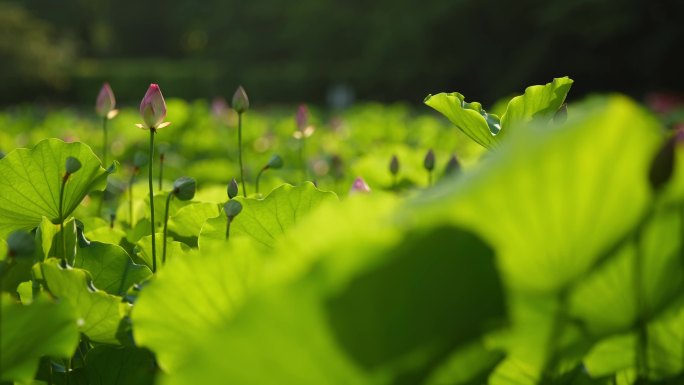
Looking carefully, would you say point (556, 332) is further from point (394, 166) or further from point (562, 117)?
point (394, 166)

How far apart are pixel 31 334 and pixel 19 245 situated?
118mm

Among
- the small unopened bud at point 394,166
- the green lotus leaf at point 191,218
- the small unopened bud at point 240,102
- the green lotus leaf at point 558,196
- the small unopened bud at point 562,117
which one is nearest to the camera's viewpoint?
the green lotus leaf at point 558,196

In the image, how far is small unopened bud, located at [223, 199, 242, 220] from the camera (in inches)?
29.0

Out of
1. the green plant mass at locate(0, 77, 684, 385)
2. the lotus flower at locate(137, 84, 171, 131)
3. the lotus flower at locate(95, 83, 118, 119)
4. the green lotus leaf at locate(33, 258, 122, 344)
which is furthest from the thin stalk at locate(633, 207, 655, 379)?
the lotus flower at locate(95, 83, 118, 119)

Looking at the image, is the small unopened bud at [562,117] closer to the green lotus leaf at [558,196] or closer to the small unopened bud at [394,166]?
the green lotus leaf at [558,196]

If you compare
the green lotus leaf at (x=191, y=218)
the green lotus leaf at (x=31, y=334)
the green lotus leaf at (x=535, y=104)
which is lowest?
the green lotus leaf at (x=191, y=218)

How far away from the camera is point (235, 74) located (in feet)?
80.9

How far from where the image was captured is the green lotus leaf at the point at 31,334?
481 mm

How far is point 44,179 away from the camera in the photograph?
0.85 m

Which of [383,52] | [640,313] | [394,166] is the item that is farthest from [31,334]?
[383,52]

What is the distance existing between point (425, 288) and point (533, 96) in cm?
54

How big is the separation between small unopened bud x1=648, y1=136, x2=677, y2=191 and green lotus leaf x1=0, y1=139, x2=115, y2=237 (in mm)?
614

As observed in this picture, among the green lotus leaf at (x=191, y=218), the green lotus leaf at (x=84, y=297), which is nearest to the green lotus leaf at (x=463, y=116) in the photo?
the green lotus leaf at (x=191, y=218)

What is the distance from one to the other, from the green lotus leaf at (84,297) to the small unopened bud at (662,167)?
428 mm
